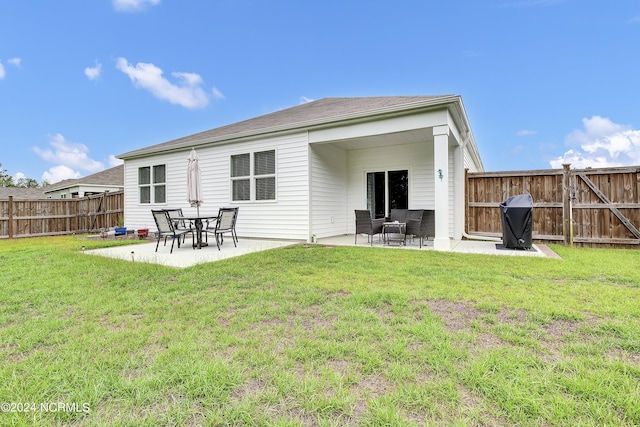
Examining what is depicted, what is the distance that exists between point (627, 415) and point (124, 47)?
18.2 metres

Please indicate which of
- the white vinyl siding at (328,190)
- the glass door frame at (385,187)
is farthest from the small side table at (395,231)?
A: the white vinyl siding at (328,190)

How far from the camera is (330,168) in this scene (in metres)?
9.55

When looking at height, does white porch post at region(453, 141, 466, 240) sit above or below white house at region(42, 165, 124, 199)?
below

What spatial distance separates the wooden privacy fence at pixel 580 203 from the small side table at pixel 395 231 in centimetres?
255

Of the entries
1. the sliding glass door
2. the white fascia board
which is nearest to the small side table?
the sliding glass door

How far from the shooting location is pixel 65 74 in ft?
49.1

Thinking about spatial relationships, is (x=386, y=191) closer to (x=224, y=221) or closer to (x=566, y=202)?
(x=566, y=202)

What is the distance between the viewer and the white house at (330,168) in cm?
731

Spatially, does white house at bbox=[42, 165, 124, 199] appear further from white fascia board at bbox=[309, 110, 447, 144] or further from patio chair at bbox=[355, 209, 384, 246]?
patio chair at bbox=[355, 209, 384, 246]

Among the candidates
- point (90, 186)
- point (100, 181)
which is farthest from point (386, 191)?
point (100, 181)

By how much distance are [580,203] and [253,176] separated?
861cm

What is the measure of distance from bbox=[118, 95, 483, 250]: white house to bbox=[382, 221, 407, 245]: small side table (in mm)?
935

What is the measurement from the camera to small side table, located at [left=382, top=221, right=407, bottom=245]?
24.4 ft

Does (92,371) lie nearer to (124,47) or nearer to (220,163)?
(220,163)
